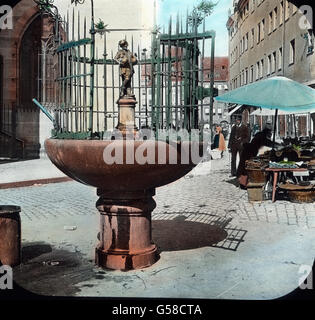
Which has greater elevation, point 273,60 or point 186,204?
point 273,60

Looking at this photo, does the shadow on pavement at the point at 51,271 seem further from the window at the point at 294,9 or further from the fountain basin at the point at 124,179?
the window at the point at 294,9

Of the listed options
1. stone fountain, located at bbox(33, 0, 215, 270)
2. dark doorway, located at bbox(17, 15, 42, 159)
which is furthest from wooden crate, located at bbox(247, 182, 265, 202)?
dark doorway, located at bbox(17, 15, 42, 159)

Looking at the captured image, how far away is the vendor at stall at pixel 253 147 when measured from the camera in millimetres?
10812

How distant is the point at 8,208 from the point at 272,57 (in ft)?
92.3

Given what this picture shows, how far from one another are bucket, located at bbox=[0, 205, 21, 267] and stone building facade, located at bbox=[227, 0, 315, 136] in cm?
1816

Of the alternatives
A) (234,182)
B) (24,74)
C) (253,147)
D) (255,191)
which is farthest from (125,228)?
(24,74)

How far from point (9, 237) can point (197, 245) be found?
90.4 inches

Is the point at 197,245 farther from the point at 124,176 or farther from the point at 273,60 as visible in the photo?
the point at 273,60

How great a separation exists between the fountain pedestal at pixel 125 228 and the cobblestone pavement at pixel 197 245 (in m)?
0.14

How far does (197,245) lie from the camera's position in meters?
5.62

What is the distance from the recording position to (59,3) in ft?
58.2

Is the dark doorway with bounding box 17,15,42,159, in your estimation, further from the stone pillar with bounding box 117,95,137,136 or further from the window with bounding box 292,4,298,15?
the stone pillar with bounding box 117,95,137,136

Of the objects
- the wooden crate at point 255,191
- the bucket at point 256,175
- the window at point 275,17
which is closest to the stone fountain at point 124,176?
the wooden crate at point 255,191
